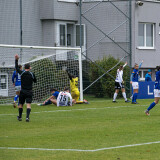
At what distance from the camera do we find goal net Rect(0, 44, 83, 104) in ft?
88.4

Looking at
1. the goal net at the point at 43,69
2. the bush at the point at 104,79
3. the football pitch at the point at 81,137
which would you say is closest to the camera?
the football pitch at the point at 81,137

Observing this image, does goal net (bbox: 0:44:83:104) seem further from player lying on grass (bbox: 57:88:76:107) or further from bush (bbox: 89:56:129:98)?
bush (bbox: 89:56:129:98)

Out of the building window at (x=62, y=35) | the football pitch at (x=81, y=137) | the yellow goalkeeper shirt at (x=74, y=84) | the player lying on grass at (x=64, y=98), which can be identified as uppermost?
the building window at (x=62, y=35)

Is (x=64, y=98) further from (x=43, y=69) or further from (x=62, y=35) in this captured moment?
(x=62, y=35)

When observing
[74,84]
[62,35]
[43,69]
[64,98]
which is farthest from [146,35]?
[64,98]

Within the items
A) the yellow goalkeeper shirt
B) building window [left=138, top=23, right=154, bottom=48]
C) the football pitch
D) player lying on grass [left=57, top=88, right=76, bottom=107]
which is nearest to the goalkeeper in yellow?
the yellow goalkeeper shirt

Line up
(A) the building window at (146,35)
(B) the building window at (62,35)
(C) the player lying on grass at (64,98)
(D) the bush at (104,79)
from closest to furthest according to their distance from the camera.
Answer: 1. (C) the player lying on grass at (64,98)
2. (D) the bush at (104,79)
3. (B) the building window at (62,35)
4. (A) the building window at (146,35)

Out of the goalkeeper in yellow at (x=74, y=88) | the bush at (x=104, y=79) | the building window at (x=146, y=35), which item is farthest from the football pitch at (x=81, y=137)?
the building window at (x=146, y=35)

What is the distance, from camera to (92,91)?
32.2m

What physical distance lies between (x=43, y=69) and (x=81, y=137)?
603 inches

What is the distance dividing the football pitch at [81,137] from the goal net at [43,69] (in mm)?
7440

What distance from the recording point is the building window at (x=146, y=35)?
3800 cm

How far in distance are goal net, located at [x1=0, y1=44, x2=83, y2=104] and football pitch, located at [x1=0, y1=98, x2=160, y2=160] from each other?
24.4 ft

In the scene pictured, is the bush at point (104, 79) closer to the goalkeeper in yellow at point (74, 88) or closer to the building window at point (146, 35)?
the goalkeeper in yellow at point (74, 88)
